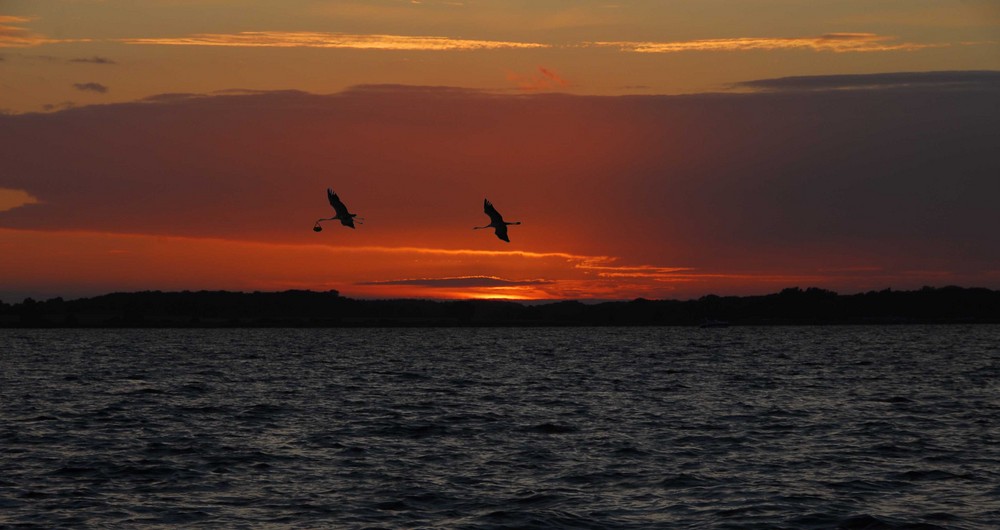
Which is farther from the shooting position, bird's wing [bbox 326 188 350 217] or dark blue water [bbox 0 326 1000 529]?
bird's wing [bbox 326 188 350 217]

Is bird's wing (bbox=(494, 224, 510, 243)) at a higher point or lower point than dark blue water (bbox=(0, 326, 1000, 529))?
higher

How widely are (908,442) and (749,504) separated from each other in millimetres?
11794

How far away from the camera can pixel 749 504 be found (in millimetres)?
→ 25312

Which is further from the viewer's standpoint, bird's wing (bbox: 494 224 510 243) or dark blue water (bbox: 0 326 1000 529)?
bird's wing (bbox: 494 224 510 243)

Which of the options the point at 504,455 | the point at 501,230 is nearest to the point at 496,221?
the point at 501,230

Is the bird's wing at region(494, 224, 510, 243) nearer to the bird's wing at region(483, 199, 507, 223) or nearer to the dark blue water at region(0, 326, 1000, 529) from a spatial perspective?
the bird's wing at region(483, 199, 507, 223)

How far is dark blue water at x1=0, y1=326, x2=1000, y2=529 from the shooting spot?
2444cm

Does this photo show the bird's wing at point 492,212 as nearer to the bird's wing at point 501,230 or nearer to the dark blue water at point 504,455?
the bird's wing at point 501,230

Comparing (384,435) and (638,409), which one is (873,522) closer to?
(384,435)

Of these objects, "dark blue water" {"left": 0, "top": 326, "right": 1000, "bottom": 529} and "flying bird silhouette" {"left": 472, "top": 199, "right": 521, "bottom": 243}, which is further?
"flying bird silhouette" {"left": 472, "top": 199, "right": 521, "bottom": 243}

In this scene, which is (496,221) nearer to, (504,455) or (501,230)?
(501,230)

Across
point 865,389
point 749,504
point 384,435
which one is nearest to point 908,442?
point 749,504

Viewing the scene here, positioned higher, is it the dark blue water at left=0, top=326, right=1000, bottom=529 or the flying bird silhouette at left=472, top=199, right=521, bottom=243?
the flying bird silhouette at left=472, top=199, right=521, bottom=243

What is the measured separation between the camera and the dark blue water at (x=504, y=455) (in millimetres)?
24438
